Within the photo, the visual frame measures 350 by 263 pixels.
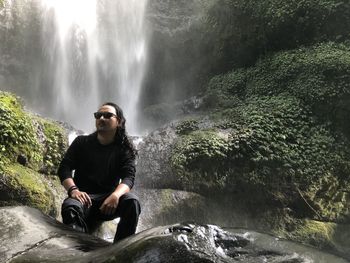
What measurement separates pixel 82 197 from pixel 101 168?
43 cm

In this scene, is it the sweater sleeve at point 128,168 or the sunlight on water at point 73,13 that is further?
the sunlight on water at point 73,13

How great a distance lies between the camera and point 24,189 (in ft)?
18.2

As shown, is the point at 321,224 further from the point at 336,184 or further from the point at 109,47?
the point at 109,47

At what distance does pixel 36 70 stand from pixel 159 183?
9164 mm

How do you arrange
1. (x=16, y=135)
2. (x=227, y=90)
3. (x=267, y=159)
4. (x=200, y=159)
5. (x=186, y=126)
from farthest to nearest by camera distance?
(x=227, y=90) → (x=186, y=126) → (x=267, y=159) → (x=200, y=159) → (x=16, y=135)

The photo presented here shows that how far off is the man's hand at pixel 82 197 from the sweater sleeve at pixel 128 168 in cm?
43

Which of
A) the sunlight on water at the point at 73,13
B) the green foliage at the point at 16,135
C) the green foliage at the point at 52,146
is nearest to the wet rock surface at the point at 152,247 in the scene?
the green foliage at the point at 16,135

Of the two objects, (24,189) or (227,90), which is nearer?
(24,189)

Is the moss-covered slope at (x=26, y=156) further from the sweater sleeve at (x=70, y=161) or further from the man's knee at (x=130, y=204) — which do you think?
the man's knee at (x=130, y=204)

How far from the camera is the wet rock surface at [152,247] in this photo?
7.54ft

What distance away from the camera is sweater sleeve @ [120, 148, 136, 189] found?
3.91 metres

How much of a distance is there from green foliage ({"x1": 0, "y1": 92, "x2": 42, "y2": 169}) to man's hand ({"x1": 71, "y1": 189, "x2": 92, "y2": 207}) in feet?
8.62

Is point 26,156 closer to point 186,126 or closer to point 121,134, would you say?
point 121,134

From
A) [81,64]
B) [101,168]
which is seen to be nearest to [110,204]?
[101,168]
